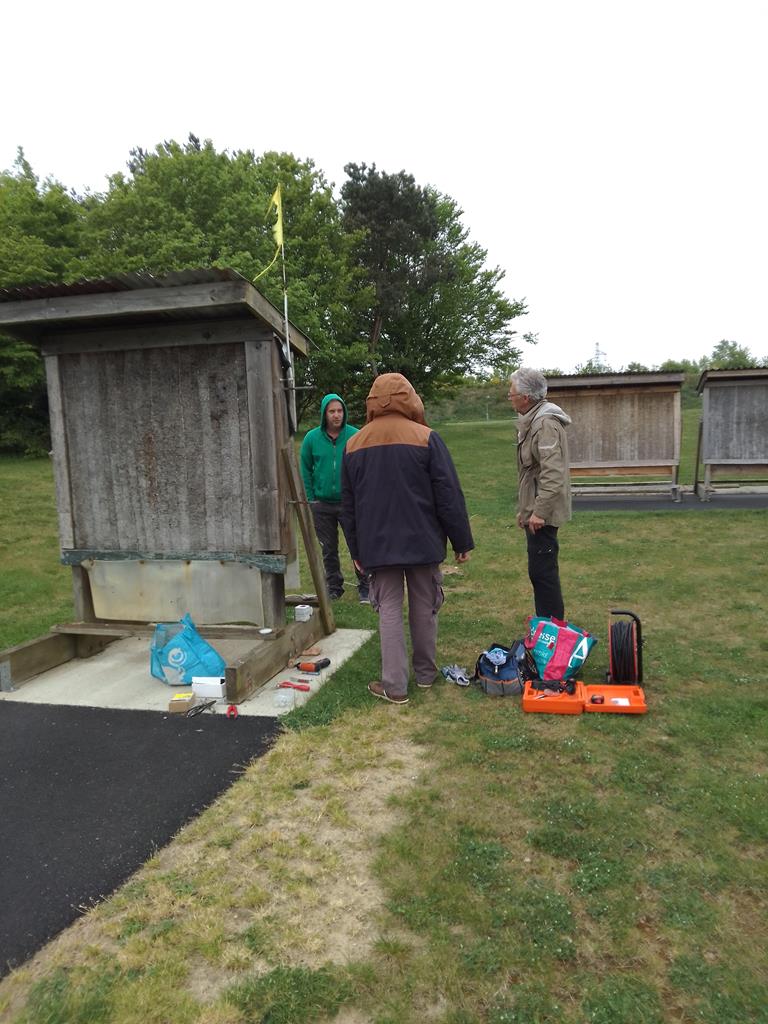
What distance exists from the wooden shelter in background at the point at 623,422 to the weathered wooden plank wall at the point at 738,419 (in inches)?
26.7

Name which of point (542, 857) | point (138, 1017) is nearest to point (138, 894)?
point (138, 1017)

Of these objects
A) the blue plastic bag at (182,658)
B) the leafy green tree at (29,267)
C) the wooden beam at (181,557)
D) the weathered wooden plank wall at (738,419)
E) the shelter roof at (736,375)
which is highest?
the leafy green tree at (29,267)

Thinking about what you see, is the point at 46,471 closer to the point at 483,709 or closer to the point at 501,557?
the point at 501,557

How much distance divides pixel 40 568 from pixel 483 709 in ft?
23.6

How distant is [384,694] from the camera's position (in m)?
4.69

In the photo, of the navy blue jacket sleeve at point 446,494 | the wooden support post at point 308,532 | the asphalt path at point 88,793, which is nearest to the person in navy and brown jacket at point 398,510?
the navy blue jacket sleeve at point 446,494

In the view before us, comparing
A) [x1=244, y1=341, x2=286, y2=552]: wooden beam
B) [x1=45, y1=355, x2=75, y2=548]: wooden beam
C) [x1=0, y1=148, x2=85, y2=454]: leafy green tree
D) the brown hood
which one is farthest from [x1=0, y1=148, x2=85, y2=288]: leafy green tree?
the brown hood

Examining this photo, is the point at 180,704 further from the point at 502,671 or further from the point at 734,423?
the point at 734,423

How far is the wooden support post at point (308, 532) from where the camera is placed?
545 cm

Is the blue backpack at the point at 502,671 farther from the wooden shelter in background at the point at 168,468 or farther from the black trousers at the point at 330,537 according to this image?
the black trousers at the point at 330,537

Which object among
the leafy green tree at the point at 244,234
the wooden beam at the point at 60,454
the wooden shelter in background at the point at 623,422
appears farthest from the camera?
the leafy green tree at the point at 244,234

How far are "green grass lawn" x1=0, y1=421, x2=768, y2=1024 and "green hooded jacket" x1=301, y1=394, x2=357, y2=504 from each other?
2.23 m

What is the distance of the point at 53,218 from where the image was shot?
Result: 2492 centimetres

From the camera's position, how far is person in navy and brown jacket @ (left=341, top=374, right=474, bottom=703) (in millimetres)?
4488
